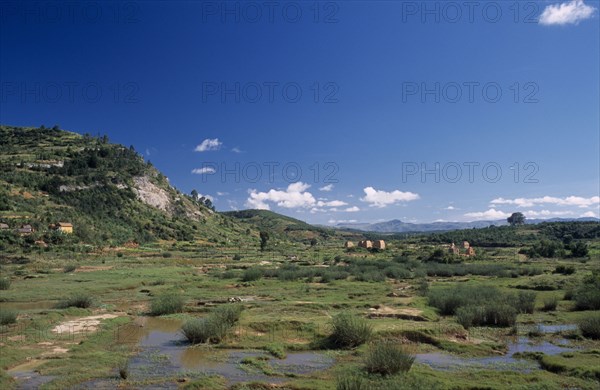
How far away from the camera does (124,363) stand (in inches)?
760

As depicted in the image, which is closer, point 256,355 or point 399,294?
point 256,355

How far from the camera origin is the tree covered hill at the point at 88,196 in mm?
93500

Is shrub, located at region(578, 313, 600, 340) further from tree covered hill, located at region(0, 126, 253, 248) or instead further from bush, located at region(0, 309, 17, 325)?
tree covered hill, located at region(0, 126, 253, 248)

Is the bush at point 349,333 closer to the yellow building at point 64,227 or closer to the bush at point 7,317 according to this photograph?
the bush at point 7,317

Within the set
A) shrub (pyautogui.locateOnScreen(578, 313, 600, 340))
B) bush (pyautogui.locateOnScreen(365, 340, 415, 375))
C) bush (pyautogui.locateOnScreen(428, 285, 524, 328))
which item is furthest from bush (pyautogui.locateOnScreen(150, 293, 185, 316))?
shrub (pyautogui.locateOnScreen(578, 313, 600, 340))

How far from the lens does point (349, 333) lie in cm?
2281

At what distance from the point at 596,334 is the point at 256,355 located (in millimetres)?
18755

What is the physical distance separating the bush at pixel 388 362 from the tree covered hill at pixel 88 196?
248ft

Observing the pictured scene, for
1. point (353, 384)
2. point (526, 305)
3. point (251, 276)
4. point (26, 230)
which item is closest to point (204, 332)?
point (353, 384)

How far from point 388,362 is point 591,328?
14444 millimetres

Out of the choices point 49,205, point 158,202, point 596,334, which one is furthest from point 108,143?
point 596,334

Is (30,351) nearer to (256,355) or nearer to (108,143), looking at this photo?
(256,355)

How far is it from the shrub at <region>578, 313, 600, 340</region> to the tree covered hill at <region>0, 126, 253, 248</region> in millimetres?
80714

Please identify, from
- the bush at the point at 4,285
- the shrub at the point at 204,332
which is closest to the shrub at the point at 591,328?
the shrub at the point at 204,332
